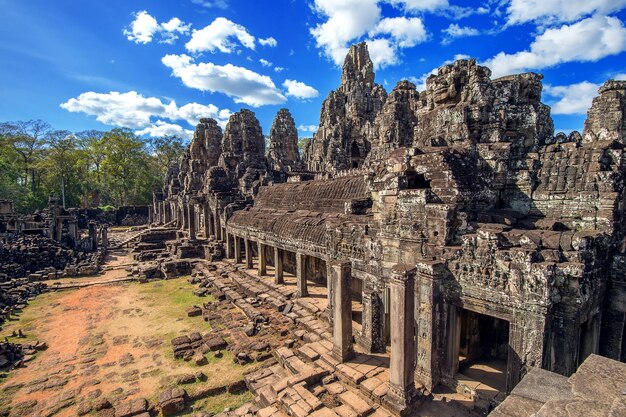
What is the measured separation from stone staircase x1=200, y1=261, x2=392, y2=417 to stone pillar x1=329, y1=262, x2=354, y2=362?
30 cm

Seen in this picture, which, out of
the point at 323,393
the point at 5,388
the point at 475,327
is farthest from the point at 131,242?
the point at 475,327

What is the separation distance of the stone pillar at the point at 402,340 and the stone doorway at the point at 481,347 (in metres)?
1.94

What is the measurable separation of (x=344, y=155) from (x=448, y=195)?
34.1 m

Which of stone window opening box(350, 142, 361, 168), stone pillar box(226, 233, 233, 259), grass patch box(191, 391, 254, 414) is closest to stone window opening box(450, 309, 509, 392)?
grass patch box(191, 391, 254, 414)

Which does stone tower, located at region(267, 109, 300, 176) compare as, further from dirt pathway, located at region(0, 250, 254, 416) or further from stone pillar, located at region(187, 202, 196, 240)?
dirt pathway, located at region(0, 250, 254, 416)

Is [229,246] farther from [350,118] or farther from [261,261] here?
[350,118]

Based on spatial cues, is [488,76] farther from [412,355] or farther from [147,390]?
[147,390]

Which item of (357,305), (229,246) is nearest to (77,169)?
(229,246)

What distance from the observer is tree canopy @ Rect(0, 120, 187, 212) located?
45872 millimetres

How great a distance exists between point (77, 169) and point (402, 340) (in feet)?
206

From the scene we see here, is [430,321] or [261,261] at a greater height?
[430,321]

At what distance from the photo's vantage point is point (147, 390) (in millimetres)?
9320

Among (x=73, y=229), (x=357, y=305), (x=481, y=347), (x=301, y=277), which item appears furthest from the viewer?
(x=73, y=229)

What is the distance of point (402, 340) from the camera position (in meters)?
7.01
